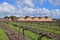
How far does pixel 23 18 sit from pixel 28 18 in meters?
3.68

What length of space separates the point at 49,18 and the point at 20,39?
9459cm

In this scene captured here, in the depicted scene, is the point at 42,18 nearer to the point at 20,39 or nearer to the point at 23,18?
the point at 23,18

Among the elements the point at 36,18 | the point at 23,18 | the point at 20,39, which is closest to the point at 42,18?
the point at 36,18

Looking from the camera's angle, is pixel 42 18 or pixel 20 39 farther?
pixel 42 18

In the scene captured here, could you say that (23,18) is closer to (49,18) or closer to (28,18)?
(28,18)

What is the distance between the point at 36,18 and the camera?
120 metres

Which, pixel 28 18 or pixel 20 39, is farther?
pixel 28 18

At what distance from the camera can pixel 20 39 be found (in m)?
24.5

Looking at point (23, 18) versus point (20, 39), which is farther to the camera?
point (23, 18)

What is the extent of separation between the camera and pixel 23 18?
402ft

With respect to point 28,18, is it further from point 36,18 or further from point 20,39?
point 20,39

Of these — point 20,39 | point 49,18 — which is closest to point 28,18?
point 49,18

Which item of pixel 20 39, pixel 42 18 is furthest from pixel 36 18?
pixel 20 39

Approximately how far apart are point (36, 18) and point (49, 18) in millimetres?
8442
